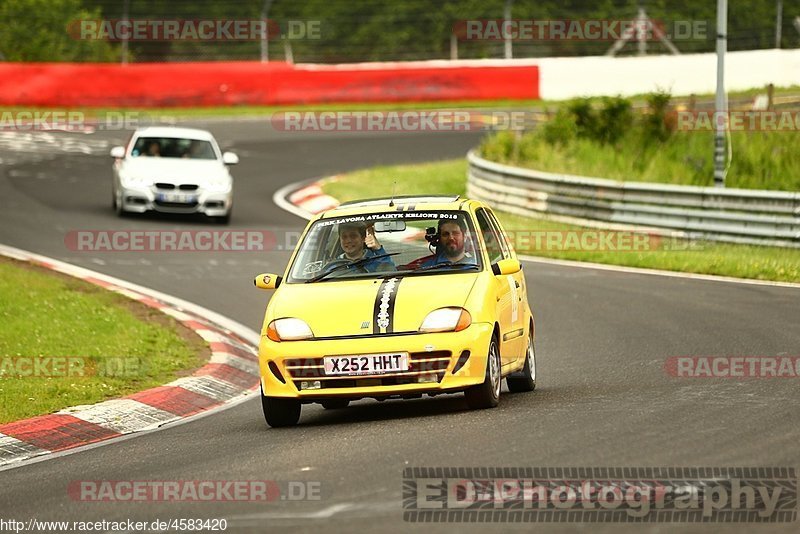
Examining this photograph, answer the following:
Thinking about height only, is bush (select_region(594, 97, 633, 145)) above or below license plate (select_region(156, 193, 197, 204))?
above

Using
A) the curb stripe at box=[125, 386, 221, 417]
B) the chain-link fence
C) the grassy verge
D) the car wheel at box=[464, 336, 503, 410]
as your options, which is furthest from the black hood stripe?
the chain-link fence

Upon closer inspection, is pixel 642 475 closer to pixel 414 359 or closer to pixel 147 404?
pixel 414 359

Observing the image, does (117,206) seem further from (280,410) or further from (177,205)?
(280,410)

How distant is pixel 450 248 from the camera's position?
413 inches

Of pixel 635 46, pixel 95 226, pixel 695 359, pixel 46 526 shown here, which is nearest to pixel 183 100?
pixel 635 46

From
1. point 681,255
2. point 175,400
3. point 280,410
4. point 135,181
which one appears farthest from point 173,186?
point 280,410

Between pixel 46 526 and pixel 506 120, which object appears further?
pixel 506 120

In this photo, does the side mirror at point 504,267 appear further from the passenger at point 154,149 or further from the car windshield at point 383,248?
the passenger at point 154,149

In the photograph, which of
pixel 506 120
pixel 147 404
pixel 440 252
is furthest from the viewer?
pixel 506 120

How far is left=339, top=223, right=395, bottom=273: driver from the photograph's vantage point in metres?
10.5

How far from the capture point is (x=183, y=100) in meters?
41.8

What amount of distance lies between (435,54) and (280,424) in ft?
134

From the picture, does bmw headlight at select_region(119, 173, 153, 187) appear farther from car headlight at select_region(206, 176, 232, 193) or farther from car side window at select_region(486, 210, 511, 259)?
car side window at select_region(486, 210, 511, 259)

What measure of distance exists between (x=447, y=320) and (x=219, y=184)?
14.6 metres
